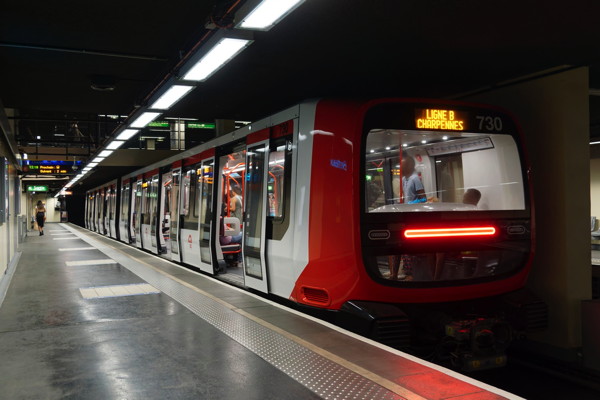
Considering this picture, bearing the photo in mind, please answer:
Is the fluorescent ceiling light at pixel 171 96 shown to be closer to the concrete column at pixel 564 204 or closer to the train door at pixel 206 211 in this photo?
the train door at pixel 206 211

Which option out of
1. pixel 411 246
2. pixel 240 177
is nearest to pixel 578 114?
pixel 411 246

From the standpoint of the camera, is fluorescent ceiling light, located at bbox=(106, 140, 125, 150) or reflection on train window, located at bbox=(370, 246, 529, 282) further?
fluorescent ceiling light, located at bbox=(106, 140, 125, 150)

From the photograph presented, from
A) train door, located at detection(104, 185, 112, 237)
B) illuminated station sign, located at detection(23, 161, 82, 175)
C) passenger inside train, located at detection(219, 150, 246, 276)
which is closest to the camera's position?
passenger inside train, located at detection(219, 150, 246, 276)

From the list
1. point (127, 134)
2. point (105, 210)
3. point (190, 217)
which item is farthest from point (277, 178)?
point (105, 210)

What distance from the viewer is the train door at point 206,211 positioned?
868 centimetres

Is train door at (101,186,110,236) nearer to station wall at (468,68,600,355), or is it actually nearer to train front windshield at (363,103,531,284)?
train front windshield at (363,103,531,284)

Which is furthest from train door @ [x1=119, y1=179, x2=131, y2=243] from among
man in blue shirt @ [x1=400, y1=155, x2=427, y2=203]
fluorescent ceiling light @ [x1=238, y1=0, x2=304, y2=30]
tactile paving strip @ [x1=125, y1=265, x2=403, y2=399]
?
fluorescent ceiling light @ [x1=238, y1=0, x2=304, y2=30]

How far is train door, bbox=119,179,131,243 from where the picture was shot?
17078 mm

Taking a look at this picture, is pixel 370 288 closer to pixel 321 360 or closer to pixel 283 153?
pixel 321 360

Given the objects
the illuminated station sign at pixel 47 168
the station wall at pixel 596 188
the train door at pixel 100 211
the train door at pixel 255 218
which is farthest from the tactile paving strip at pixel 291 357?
the train door at pixel 100 211

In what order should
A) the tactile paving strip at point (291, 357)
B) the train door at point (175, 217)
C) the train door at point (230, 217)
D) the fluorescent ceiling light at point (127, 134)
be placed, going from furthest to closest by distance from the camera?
the train door at point (175, 217) < the fluorescent ceiling light at point (127, 134) < the train door at point (230, 217) < the tactile paving strip at point (291, 357)

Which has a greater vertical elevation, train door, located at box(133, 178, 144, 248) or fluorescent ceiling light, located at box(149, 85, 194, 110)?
fluorescent ceiling light, located at box(149, 85, 194, 110)

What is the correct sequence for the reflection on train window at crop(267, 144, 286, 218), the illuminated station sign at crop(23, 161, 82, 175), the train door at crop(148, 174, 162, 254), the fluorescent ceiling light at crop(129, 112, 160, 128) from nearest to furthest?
the reflection on train window at crop(267, 144, 286, 218) → the fluorescent ceiling light at crop(129, 112, 160, 128) → the train door at crop(148, 174, 162, 254) → the illuminated station sign at crop(23, 161, 82, 175)

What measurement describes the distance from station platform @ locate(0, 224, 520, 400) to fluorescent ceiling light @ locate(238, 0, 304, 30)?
2658mm
